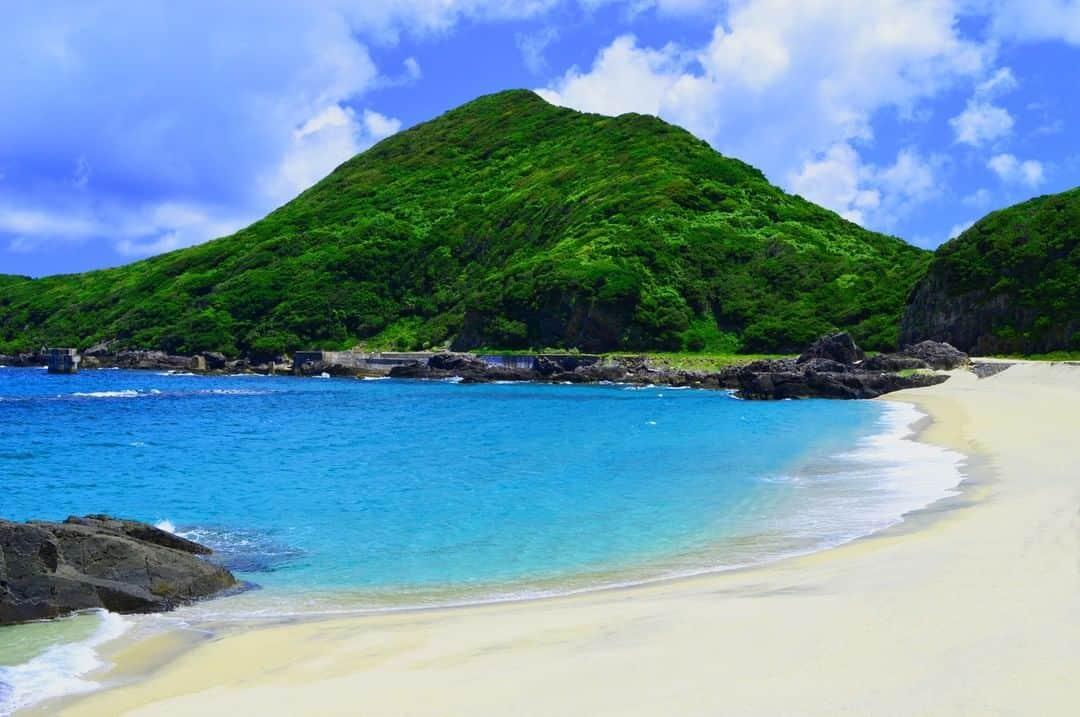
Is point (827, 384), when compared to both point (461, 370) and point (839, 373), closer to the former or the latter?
point (839, 373)

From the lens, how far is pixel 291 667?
27.8ft

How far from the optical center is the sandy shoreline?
22.4ft

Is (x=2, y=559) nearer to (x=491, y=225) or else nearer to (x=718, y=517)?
(x=718, y=517)

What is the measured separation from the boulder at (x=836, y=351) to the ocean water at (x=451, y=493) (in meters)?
19.4

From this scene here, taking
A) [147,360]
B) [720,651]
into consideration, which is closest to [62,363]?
[147,360]

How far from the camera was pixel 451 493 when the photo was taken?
21.0 metres

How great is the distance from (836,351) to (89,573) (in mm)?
57982

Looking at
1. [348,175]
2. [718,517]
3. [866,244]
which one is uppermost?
[348,175]

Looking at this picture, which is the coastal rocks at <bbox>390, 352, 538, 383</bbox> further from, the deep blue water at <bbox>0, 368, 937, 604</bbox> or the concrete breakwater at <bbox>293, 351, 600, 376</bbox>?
the deep blue water at <bbox>0, 368, 937, 604</bbox>

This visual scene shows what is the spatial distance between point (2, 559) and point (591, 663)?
7324mm

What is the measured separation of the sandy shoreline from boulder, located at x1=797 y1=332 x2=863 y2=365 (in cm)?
5140

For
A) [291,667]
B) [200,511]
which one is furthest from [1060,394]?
[291,667]

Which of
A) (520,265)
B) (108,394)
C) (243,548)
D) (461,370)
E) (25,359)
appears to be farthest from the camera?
(25,359)

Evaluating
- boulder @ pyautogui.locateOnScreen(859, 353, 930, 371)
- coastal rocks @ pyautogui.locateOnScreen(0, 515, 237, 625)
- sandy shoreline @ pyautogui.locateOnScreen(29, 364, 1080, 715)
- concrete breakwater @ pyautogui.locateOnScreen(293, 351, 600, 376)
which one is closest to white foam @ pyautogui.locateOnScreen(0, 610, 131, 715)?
sandy shoreline @ pyautogui.locateOnScreen(29, 364, 1080, 715)
